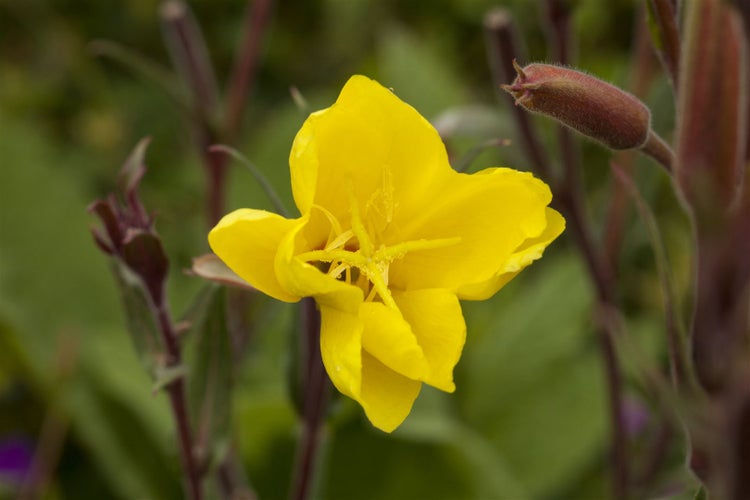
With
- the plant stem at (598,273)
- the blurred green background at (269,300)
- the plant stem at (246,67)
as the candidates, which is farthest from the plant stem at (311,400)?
the plant stem at (246,67)

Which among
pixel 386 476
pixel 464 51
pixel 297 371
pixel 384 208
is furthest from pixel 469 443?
pixel 464 51

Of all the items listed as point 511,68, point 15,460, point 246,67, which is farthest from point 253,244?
point 15,460

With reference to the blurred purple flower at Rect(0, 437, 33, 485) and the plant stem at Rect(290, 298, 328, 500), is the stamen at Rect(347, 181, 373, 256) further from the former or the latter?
the blurred purple flower at Rect(0, 437, 33, 485)

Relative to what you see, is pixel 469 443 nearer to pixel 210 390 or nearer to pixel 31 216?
pixel 210 390

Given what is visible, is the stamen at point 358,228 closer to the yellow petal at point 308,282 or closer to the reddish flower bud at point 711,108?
the yellow petal at point 308,282

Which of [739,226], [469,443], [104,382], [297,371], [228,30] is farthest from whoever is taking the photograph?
[228,30]

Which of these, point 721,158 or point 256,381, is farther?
point 256,381
